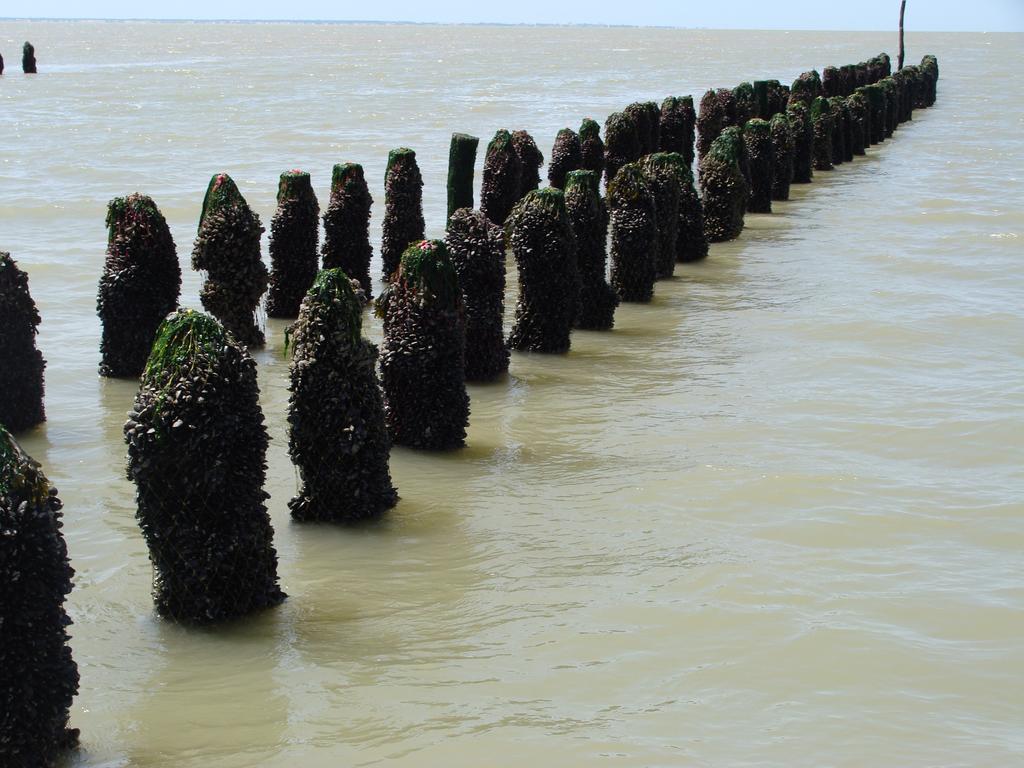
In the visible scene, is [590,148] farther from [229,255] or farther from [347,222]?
[229,255]

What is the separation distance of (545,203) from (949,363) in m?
3.84

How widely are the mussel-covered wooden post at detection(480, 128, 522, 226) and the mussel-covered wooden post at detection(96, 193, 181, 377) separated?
6451 mm

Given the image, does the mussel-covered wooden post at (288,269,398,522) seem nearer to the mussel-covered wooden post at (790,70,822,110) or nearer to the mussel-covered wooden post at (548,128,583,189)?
the mussel-covered wooden post at (548,128,583,189)

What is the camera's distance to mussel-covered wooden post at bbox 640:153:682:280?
49.8 ft

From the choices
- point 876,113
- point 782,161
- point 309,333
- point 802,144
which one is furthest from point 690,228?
point 876,113

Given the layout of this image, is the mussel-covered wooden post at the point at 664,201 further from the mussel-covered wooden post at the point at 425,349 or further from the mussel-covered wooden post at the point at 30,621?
the mussel-covered wooden post at the point at 30,621

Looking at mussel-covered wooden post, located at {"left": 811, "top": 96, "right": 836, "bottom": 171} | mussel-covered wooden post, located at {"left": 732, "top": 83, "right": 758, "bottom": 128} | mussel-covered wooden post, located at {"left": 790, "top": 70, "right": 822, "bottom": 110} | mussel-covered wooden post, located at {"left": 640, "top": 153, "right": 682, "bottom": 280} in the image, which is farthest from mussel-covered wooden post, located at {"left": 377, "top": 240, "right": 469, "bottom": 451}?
mussel-covered wooden post, located at {"left": 790, "top": 70, "right": 822, "bottom": 110}

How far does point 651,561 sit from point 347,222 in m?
7.24

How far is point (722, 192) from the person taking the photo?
61.2 feet

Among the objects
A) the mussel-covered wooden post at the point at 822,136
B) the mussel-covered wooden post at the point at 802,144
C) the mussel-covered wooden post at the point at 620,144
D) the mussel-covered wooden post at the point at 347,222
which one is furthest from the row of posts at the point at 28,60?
the mussel-covered wooden post at the point at 347,222

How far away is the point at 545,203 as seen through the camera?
11844 mm

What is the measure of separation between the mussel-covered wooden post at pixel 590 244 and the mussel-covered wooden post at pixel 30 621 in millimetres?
7964

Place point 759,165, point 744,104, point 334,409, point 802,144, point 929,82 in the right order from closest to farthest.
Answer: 1. point 334,409
2. point 759,165
3. point 802,144
4. point 744,104
5. point 929,82

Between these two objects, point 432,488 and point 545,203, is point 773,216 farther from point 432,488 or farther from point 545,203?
point 432,488
